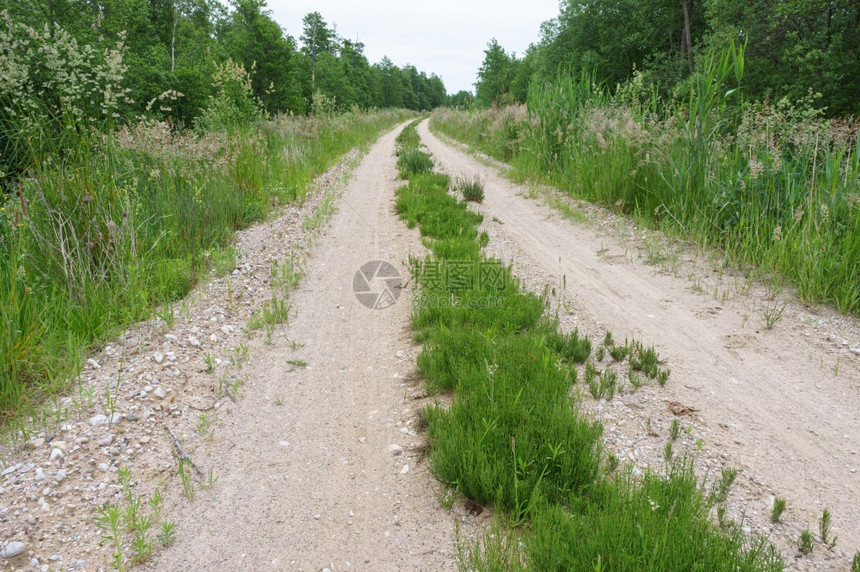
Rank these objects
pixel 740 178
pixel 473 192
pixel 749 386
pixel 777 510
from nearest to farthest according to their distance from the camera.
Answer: pixel 777 510 < pixel 749 386 < pixel 740 178 < pixel 473 192

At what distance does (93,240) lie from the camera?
4.24 meters

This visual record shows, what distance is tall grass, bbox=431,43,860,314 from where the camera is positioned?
4695mm

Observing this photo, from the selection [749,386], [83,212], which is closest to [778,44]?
[749,386]

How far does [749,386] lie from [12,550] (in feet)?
14.5

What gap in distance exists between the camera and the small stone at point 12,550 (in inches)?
80.1

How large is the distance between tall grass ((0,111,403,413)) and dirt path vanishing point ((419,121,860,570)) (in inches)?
153

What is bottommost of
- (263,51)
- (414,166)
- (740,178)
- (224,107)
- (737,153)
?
(414,166)

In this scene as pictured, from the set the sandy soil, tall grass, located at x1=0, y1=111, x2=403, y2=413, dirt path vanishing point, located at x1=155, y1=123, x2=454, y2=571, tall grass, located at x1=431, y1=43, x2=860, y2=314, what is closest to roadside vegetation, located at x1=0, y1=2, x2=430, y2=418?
tall grass, located at x1=0, y1=111, x2=403, y2=413

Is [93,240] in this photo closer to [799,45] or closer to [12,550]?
[12,550]

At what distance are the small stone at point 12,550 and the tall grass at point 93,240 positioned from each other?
44.3 inches

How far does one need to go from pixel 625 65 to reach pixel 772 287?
24715mm

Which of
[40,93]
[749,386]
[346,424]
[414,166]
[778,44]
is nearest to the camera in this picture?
[346,424]

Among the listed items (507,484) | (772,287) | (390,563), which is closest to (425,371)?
(507,484)

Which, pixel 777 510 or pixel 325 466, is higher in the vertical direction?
pixel 777 510
